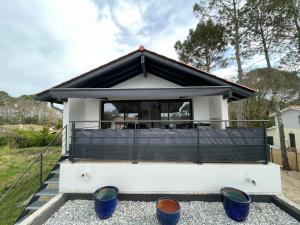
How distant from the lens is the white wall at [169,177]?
5.49m

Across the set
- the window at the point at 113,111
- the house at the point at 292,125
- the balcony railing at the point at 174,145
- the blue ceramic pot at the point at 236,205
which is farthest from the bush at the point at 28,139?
the house at the point at 292,125

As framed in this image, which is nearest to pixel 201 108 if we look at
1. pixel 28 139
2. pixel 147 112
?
pixel 147 112

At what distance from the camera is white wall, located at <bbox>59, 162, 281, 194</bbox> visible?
18.0ft

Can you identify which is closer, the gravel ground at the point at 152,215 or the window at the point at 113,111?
the gravel ground at the point at 152,215

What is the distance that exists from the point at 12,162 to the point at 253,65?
2461 cm

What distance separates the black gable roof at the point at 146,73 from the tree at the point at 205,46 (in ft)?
31.8

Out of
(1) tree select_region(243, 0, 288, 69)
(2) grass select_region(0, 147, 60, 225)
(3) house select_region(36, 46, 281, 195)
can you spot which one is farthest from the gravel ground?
(1) tree select_region(243, 0, 288, 69)

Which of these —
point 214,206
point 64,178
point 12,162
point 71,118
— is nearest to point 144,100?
point 71,118

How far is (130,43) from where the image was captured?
18.0 m

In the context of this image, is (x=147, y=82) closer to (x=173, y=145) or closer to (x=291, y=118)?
(x=173, y=145)

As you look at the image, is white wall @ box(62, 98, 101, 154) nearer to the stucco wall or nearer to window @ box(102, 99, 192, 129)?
window @ box(102, 99, 192, 129)

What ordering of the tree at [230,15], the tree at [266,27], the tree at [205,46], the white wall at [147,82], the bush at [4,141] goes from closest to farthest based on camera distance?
the white wall at [147,82] < the tree at [266,27] < the tree at [230,15] < the tree at [205,46] < the bush at [4,141]

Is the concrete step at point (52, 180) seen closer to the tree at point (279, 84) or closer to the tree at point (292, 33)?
the tree at point (279, 84)

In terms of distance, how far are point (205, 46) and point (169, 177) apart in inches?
613
